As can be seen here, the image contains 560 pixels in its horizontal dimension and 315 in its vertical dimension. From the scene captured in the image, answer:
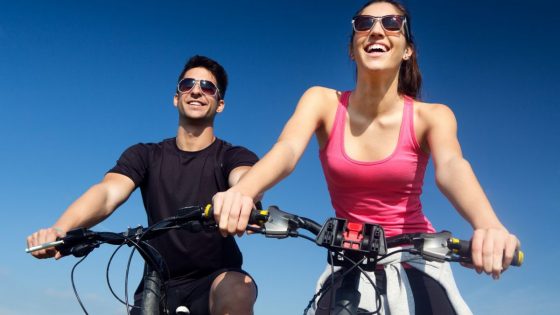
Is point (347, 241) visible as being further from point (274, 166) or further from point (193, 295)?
point (193, 295)

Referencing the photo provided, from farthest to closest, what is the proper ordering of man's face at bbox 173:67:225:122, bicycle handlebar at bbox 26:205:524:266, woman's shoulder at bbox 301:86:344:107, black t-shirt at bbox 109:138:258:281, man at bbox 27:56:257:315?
man's face at bbox 173:67:225:122
black t-shirt at bbox 109:138:258:281
man at bbox 27:56:257:315
woman's shoulder at bbox 301:86:344:107
bicycle handlebar at bbox 26:205:524:266

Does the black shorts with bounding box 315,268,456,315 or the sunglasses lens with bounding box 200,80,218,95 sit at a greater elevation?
the sunglasses lens with bounding box 200,80,218,95

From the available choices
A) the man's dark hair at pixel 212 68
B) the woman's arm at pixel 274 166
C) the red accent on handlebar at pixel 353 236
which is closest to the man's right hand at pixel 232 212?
the woman's arm at pixel 274 166

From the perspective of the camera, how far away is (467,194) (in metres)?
3.14

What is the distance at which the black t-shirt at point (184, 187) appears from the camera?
4.77m

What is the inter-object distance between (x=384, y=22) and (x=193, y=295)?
98.7 inches

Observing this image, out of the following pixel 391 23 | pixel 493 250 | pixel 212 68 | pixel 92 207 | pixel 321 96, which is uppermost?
pixel 212 68

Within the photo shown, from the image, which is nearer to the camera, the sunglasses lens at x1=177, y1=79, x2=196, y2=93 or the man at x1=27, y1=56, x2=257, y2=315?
the man at x1=27, y1=56, x2=257, y2=315

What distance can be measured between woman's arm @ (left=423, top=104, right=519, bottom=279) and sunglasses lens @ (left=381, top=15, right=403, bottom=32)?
585mm

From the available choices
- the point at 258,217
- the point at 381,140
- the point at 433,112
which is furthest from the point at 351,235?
the point at 433,112

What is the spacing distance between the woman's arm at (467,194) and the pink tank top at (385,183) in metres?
0.16

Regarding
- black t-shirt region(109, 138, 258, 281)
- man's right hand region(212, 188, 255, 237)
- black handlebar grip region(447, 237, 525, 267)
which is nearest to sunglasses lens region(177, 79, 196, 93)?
black t-shirt region(109, 138, 258, 281)

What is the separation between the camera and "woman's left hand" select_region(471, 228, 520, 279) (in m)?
2.47

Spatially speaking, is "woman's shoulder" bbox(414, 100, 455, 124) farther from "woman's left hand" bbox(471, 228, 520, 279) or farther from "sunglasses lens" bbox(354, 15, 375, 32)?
"woman's left hand" bbox(471, 228, 520, 279)
